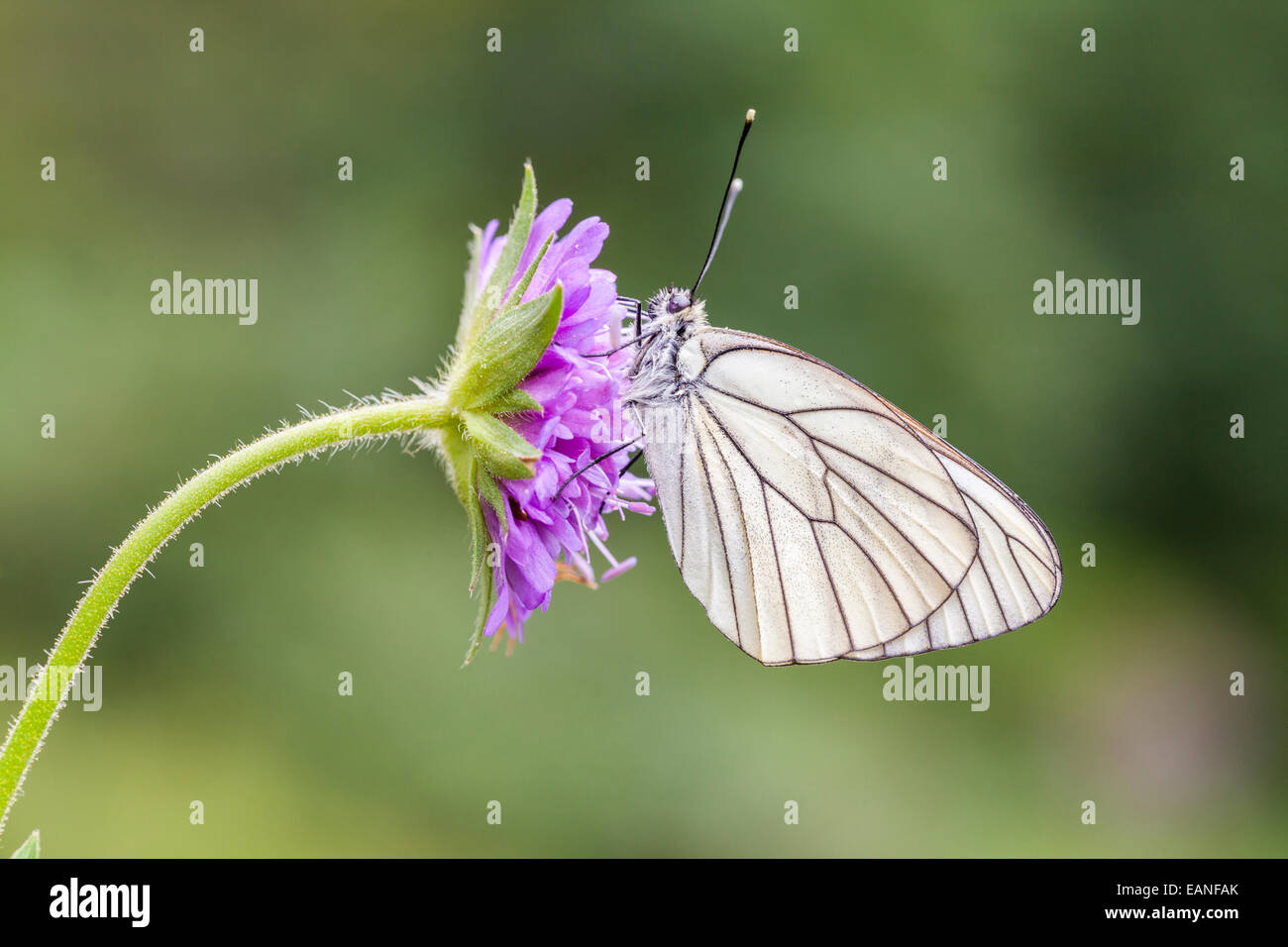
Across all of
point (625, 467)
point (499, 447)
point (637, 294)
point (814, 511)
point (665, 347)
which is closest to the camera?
point (499, 447)

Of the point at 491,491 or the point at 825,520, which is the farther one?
the point at 825,520

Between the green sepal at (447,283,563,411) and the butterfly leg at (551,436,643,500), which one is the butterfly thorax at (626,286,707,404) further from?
the green sepal at (447,283,563,411)

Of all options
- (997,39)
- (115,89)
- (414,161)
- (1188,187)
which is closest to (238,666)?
(414,161)

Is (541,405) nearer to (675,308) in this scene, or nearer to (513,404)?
(513,404)

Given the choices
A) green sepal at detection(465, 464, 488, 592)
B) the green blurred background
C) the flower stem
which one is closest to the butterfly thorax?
green sepal at detection(465, 464, 488, 592)

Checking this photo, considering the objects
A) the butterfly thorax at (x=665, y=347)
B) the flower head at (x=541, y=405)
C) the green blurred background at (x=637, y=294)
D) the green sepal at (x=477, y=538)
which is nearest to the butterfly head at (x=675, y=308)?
the butterfly thorax at (x=665, y=347)

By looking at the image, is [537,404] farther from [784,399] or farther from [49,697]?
[49,697]

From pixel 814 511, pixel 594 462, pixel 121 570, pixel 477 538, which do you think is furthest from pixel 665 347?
pixel 121 570
